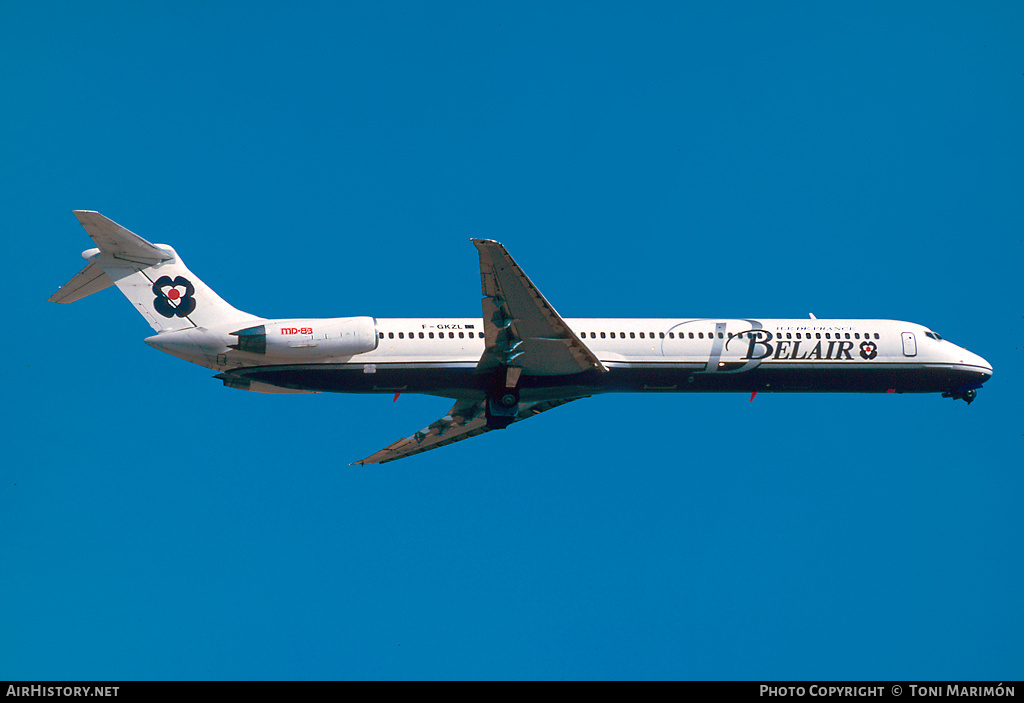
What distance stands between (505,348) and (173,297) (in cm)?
914

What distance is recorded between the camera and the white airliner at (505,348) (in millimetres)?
27438

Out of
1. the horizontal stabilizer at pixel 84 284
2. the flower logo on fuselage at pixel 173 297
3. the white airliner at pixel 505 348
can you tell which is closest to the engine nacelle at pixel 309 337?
the white airliner at pixel 505 348

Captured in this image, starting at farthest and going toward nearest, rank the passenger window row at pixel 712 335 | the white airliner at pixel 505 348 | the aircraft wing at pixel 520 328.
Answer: the passenger window row at pixel 712 335, the white airliner at pixel 505 348, the aircraft wing at pixel 520 328

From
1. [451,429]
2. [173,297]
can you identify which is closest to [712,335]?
[451,429]

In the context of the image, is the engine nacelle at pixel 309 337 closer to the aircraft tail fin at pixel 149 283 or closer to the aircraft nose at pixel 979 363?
the aircraft tail fin at pixel 149 283

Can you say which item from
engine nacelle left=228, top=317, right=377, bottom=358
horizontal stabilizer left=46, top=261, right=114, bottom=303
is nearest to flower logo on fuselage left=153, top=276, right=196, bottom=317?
horizontal stabilizer left=46, top=261, right=114, bottom=303

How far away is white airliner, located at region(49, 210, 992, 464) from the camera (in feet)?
90.0

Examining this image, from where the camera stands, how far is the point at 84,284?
1096 inches

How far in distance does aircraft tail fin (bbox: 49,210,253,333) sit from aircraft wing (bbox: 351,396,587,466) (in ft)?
24.4

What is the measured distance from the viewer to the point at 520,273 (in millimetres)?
26375

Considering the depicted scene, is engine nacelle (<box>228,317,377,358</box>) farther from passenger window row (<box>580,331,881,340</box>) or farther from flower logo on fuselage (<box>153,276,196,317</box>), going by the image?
passenger window row (<box>580,331,881,340</box>)
